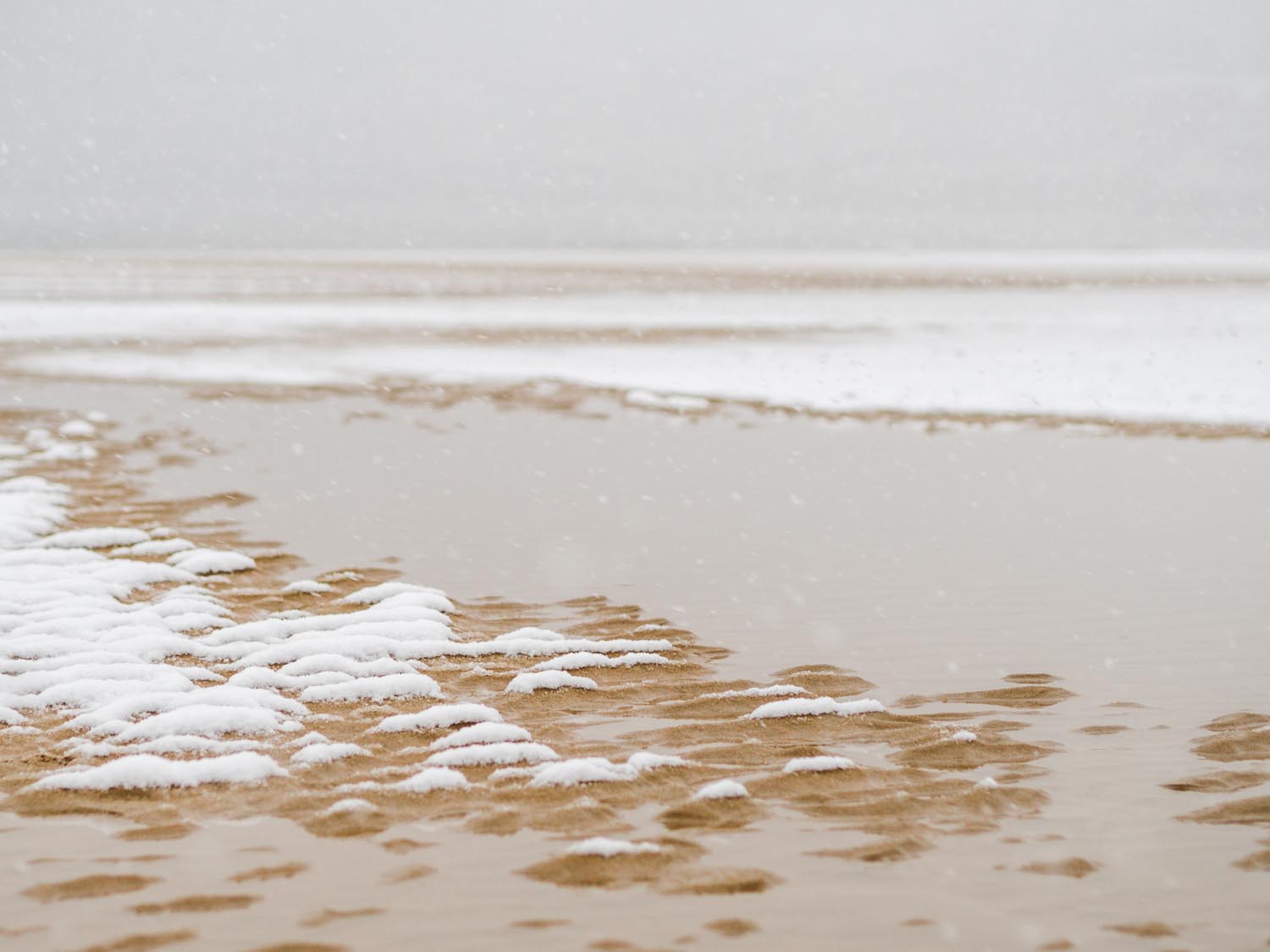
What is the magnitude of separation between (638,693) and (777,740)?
91 cm

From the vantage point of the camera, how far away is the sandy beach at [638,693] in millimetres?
3730

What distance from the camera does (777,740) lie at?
16.7ft

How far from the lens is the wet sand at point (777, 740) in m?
3.66

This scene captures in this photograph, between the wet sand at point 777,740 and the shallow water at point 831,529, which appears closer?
the wet sand at point 777,740

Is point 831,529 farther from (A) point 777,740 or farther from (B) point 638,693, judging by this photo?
(A) point 777,740

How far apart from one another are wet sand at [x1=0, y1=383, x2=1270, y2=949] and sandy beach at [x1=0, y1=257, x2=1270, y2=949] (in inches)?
0.8

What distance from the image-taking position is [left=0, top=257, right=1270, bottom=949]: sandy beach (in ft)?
12.2

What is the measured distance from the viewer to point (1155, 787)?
179 inches

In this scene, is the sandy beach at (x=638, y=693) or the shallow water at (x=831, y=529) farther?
the shallow water at (x=831, y=529)

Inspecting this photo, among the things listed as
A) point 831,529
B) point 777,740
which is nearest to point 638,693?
point 777,740

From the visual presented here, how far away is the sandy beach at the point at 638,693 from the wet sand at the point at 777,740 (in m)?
0.02

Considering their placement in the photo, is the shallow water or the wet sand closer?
the wet sand

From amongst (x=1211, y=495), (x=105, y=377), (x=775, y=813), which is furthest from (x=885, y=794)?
(x=105, y=377)

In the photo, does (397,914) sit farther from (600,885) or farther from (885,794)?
(885,794)
